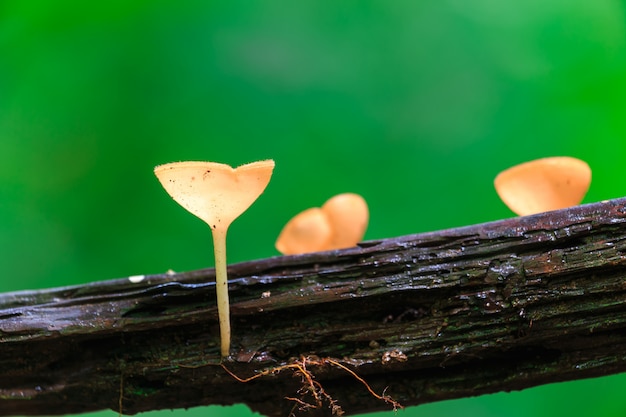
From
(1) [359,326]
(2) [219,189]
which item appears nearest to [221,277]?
(2) [219,189]

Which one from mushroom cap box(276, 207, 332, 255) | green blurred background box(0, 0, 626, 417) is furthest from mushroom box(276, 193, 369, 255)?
green blurred background box(0, 0, 626, 417)

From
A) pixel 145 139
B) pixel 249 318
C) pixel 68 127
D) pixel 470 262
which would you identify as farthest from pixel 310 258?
pixel 68 127

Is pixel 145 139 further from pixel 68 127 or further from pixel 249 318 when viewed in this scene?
pixel 249 318

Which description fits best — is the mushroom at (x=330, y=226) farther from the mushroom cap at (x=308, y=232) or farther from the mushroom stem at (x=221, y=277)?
the mushroom stem at (x=221, y=277)

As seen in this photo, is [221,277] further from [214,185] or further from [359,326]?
[359,326]

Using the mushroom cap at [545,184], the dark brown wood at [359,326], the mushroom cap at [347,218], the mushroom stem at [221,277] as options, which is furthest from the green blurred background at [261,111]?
the mushroom stem at [221,277]

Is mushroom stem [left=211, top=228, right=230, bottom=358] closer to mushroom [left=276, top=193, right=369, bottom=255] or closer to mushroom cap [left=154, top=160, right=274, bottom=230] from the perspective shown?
mushroom cap [left=154, top=160, right=274, bottom=230]
